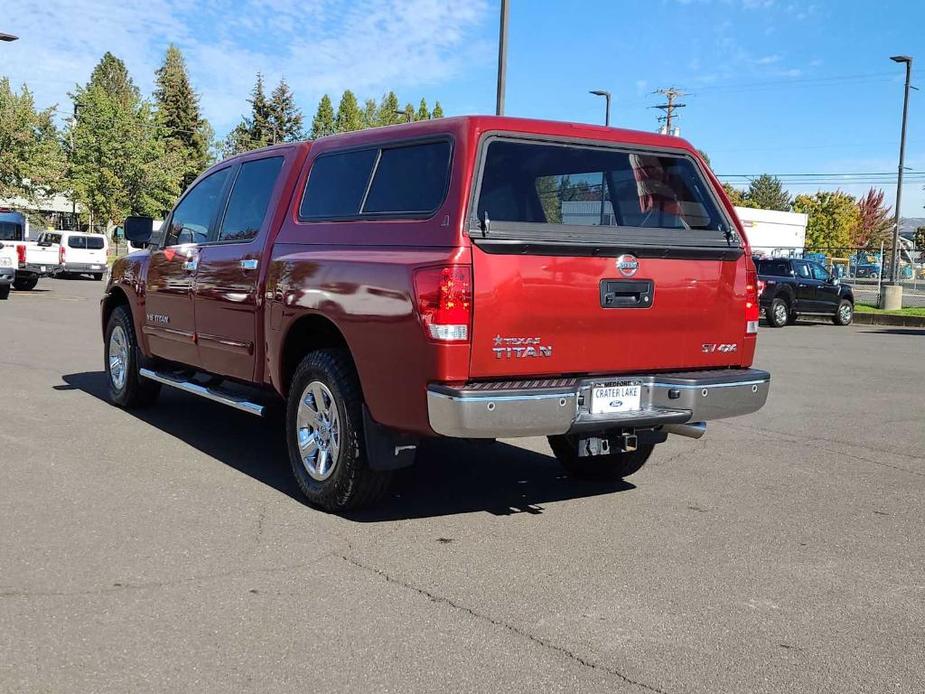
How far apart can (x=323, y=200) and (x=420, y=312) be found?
4.94 feet

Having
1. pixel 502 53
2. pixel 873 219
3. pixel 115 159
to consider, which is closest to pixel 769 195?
pixel 873 219

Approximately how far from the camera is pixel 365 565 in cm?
435

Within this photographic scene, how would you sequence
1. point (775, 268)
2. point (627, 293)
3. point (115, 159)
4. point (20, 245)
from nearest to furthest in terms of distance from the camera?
1. point (627, 293)
2. point (20, 245)
3. point (775, 268)
4. point (115, 159)

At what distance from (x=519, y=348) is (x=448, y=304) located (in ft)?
1.41

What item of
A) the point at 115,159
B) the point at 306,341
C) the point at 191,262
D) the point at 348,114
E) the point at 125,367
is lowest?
the point at 125,367

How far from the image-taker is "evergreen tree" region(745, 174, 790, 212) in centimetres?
10794

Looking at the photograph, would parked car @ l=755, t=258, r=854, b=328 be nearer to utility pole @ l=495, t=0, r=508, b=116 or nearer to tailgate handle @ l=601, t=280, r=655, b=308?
utility pole @ l=495, t=0, r=508, b=116

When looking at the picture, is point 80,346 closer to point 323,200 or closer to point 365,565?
point 323,200

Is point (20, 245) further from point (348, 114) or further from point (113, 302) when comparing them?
point (348, 114)

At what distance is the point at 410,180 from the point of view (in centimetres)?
498

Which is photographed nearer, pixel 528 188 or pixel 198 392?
pixel 528 188

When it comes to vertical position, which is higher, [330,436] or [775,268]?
[775,268]

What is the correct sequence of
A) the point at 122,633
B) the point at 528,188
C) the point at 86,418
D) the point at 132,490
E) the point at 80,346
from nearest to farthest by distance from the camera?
the point at 122,633 < the point at 528,188 < the point at 132,490 < the point at 86,418 < the point at 80,346

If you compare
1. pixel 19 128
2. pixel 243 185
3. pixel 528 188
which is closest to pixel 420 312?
pixel 528 188
